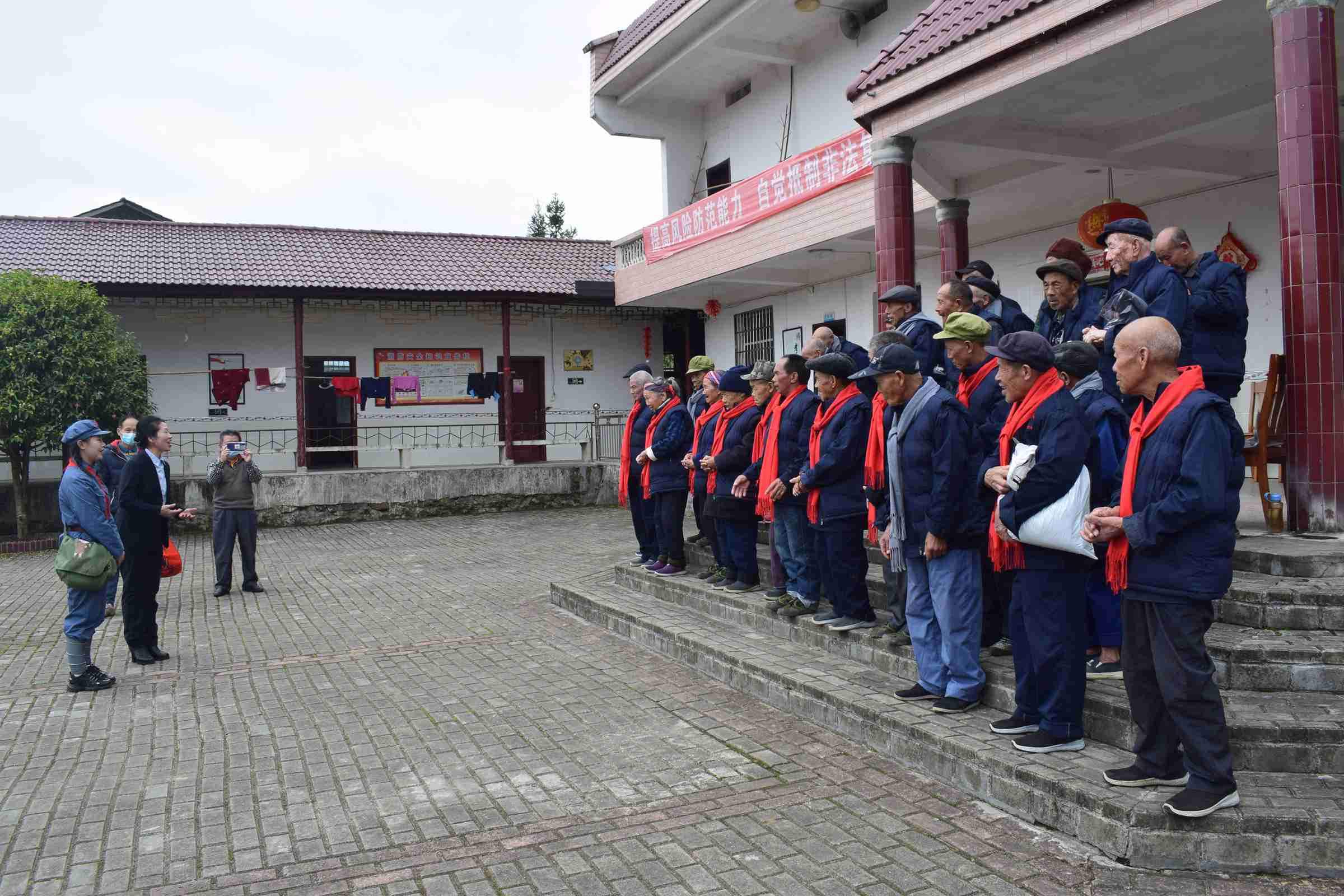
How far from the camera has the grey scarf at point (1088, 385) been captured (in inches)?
196

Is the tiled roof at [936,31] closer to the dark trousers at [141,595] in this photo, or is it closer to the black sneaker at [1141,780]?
the black sneaker at [1141,780]

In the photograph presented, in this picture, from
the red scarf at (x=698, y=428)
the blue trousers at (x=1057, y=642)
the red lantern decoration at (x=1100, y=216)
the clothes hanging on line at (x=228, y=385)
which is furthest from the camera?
the clothes hanging on line at (x=228, y=385)

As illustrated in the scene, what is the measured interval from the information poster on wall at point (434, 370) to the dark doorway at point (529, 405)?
32.9 inches

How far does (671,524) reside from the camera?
8.95 m

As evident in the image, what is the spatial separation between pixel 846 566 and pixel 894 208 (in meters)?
3.75

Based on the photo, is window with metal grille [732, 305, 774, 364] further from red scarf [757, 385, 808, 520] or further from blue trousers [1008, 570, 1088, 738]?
blue trousers [1008, 570, 1088, 738]

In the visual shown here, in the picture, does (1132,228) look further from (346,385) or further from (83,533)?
(346,385)

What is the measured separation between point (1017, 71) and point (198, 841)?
7.08m

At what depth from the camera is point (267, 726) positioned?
5.84 metres

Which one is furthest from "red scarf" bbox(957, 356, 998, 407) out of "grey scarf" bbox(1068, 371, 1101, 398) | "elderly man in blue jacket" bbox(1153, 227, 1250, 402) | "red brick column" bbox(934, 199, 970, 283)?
"red brick column" bbox(934, 199, 970, 283)

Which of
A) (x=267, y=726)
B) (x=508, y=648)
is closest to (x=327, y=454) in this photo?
(x=508, y=648)

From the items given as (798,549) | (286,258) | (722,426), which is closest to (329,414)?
(286,258)

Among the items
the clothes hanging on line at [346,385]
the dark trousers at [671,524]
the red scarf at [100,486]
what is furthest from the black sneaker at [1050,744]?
the clothes hanging on line at [346,385]

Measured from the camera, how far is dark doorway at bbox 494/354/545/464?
21.1m
